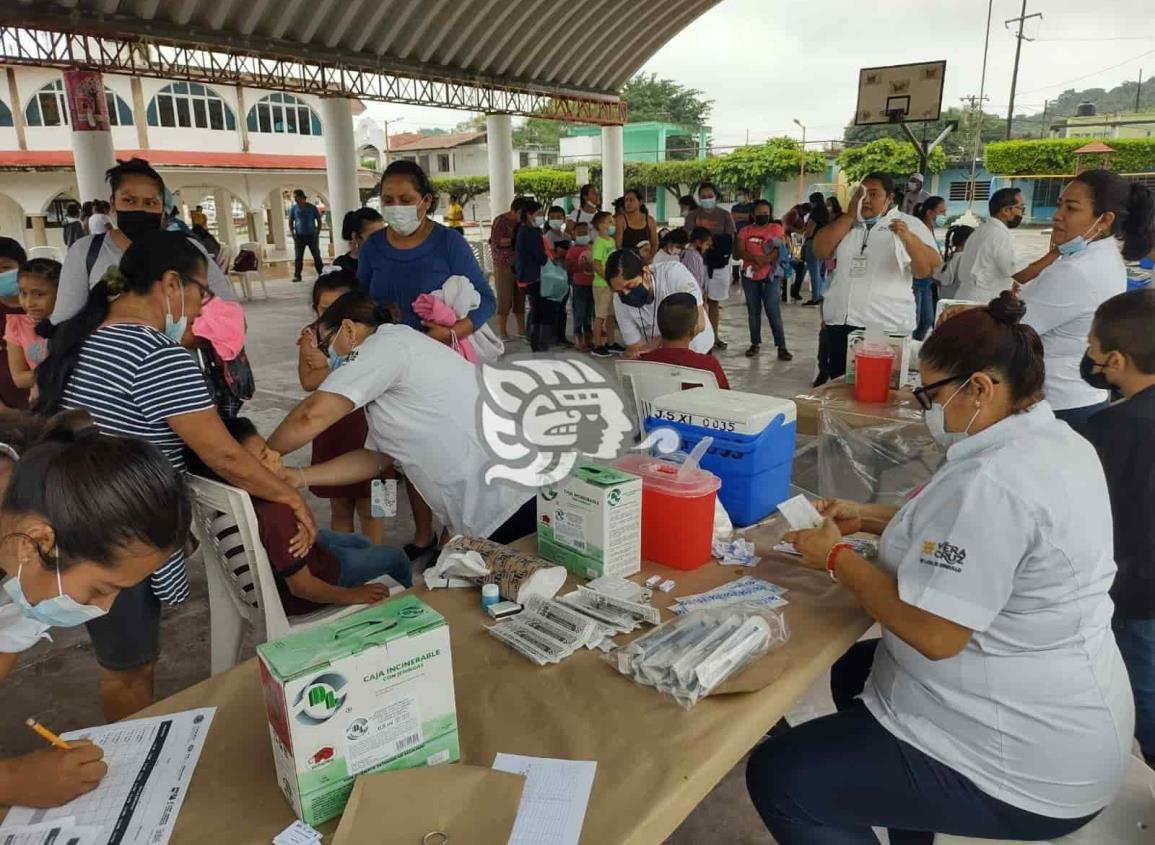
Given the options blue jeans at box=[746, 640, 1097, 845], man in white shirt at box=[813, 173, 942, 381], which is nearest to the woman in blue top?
man in white shirt at box=[813, 173, 942, 381]

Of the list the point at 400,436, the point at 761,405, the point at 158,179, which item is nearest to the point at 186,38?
the point at 158,179

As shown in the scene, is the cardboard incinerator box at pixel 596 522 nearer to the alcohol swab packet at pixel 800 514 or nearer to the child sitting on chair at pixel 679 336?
the alcohol swab packet at pixel 800 514

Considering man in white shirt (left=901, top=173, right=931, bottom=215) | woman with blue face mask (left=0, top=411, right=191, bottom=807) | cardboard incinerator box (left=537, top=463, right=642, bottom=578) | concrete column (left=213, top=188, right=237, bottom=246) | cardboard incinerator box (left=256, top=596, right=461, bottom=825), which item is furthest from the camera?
concrete column (left=213, top=188, right=237, bottom=246)

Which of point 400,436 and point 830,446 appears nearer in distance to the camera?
point 400,436

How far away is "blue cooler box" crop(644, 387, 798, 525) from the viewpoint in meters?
1.80

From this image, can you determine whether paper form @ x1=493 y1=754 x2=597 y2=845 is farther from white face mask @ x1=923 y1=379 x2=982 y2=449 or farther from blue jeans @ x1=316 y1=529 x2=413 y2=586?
blue jeans @ x1=316 y1=529 x2=413 y2=586

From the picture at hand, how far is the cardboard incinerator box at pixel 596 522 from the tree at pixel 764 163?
24.3m

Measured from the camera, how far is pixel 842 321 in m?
3.96

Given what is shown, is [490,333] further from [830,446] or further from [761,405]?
[761,405]

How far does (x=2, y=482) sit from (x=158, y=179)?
188 centimetres

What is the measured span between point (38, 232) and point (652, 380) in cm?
1941

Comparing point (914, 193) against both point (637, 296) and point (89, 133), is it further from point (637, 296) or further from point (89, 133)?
point (89, 133)

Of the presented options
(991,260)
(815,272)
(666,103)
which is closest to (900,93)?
(815,272)

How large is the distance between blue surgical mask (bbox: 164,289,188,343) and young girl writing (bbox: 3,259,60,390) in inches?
62.8
